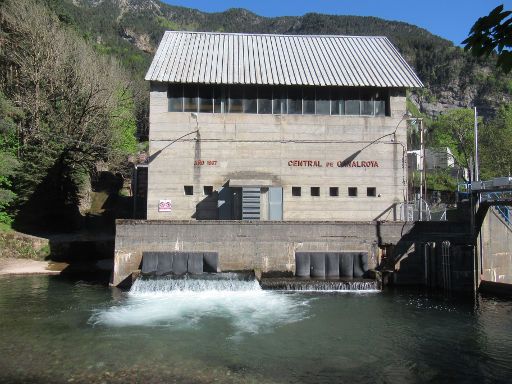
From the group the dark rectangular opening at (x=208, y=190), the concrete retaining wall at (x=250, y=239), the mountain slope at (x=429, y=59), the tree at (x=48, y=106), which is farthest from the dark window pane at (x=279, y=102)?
the mountain slope at (x=429, y=59)

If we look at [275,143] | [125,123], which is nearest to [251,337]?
[275,143]

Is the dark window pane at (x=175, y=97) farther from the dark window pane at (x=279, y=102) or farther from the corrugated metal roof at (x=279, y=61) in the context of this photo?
the dark window pane at (x=279, y=102)

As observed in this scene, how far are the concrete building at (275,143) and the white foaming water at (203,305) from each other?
21.5 ft

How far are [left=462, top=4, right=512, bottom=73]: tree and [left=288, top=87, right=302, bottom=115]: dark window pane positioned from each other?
86.6 feet

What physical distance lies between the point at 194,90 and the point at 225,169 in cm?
538

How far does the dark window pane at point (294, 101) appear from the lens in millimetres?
30094

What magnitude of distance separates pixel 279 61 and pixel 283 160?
25.2 ft

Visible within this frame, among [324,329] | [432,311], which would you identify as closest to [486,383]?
[324,329]

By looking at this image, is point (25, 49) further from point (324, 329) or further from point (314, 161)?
point (324, 329)

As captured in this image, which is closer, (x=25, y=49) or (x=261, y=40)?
(x=261, y=40)

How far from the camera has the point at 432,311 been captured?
1939 centimetres

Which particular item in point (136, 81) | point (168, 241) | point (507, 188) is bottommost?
point (168, 241)

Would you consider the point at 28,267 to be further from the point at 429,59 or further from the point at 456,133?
the point at 429,59

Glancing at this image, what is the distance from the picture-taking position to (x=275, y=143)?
29562mm
